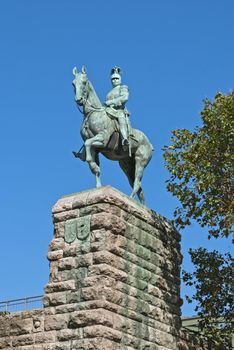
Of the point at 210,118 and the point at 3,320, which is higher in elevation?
the point at 210,118

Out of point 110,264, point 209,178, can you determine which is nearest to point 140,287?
point 110,264

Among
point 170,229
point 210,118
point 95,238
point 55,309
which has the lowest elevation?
point 55,309

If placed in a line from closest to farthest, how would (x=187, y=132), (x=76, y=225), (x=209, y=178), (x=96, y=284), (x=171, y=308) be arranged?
(x=96, y=284) → (x=76, y=225) → (x=171, y=308) → (x=209, y=178) → (x=187, y=132)

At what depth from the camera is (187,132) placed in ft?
62.6

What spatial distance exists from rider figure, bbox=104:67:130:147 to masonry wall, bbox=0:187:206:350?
183cm

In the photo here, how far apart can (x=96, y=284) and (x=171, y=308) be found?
10.6 feet

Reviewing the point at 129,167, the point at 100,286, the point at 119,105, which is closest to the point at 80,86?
the point at 119,105

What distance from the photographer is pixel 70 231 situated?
1434 centimetres

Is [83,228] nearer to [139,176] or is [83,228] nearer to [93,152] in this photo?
[93,152]

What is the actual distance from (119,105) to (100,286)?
4756 millimetres

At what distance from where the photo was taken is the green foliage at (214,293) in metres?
18.5

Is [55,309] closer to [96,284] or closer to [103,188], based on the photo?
[96,284]

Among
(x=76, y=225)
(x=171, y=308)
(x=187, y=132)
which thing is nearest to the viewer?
(x=76, y=225)

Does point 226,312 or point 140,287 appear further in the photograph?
point 226,312
